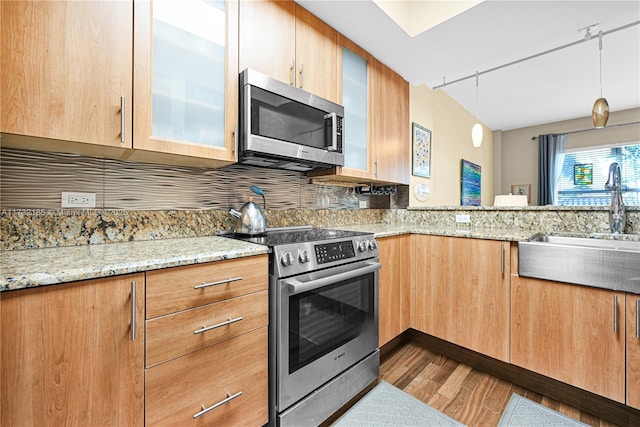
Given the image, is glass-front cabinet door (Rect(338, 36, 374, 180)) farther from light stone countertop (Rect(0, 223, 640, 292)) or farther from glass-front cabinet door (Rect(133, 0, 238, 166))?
light stone countertop (Rect(0, 223, 640, 292))

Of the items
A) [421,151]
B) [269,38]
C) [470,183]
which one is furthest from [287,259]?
[470,183]

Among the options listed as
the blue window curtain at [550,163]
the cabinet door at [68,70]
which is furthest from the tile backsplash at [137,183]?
the blue window curtain at [550,163]

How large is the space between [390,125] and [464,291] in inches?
57.0

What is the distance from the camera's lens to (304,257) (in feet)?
4.28

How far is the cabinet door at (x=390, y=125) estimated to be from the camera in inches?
90.1

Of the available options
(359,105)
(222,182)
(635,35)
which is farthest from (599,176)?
(222,182)

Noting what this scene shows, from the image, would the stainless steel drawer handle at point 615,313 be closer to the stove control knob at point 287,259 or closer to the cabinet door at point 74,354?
the stove control knob at point 287,259

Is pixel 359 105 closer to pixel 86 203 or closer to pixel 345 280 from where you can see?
pixel 345 280

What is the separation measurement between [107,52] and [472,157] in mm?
A: 4955

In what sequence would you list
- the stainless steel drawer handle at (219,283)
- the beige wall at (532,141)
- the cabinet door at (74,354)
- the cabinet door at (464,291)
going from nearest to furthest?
1. the cabinet door at (74,354)
2. the stainless steel drawer handle at (219,283)
3. the cabinet door at (464,291)
4. the beige wall at (532,141)

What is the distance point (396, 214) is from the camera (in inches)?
110

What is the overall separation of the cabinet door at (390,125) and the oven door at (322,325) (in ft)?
3.36

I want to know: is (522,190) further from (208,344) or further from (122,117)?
(122,117)

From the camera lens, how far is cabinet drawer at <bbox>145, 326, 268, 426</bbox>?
0.94 m
